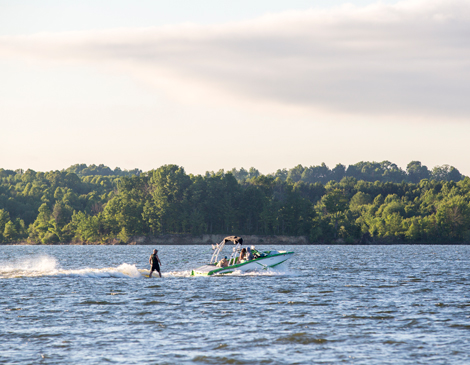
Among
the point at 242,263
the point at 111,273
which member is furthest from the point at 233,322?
the point at 111,273

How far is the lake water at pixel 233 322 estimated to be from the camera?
22500mm

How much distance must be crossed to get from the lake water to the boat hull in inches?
174

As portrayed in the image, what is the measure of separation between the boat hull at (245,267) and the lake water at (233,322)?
14.5 feet

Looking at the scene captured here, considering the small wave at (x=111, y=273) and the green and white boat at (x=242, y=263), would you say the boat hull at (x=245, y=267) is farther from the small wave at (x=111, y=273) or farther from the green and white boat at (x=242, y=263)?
the small wave at (x=111, y=273)

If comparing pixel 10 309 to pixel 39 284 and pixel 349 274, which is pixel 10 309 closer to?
pixel 39 284

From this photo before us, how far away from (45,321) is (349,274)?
1403 inches

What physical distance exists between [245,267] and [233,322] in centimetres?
2406

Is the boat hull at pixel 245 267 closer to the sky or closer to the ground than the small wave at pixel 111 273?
closer to the sky

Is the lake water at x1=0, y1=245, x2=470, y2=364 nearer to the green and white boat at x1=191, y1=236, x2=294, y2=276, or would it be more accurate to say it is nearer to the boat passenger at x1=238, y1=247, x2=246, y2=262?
the green and white boat at x1=191, y1=236, x2=294, y2=276

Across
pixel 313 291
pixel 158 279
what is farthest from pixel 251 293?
pixel 158 279

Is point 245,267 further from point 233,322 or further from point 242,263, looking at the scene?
point 233,322

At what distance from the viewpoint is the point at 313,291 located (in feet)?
137

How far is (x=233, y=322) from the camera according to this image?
29062 millimetres

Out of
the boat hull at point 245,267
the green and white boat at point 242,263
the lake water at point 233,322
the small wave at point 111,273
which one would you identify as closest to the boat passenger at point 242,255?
the green and white boat at point 242,263
